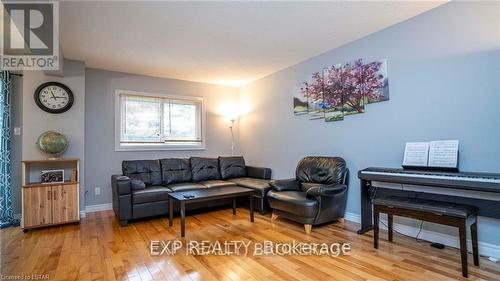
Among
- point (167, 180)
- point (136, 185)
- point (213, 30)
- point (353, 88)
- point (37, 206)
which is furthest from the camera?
point (167, 180)

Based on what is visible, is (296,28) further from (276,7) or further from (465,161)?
(465,161)

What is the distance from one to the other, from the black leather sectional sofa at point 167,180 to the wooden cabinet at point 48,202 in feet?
1.64

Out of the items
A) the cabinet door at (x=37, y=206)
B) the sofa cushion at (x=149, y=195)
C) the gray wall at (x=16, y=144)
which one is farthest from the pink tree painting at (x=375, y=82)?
the gray wall at (x=16, y=144)

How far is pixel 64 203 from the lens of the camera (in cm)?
335

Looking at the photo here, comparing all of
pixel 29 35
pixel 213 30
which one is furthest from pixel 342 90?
pixel 29 35

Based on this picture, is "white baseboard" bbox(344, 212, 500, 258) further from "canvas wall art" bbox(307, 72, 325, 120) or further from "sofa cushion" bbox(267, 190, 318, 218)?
"canvas wall art" bbox(307, 72, 325, 120)

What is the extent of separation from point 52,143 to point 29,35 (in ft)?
4.39

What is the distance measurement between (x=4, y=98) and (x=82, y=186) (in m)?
1.55

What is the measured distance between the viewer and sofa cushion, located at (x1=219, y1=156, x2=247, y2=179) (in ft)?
15.8

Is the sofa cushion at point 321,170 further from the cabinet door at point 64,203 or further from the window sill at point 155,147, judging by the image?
the cabinet door at point 64,203

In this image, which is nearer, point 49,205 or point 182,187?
point 49,205

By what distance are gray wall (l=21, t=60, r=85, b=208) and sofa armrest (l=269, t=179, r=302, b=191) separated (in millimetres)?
2869

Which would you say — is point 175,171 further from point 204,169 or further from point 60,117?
point 60,117

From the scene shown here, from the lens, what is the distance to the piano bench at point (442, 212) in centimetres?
195
